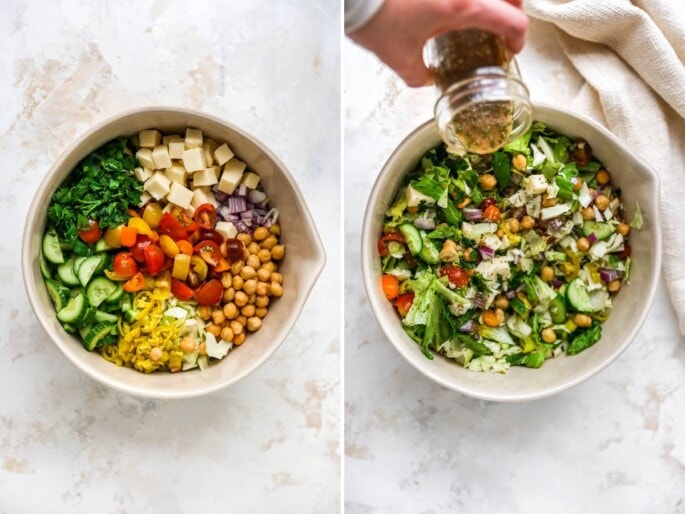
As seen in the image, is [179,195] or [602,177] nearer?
[179,195]

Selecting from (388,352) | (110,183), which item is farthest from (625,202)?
(110,183)

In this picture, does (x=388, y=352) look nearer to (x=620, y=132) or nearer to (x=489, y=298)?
(x=489, y=298)

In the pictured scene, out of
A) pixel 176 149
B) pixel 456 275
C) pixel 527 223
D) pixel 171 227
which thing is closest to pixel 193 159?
pixel 176 149

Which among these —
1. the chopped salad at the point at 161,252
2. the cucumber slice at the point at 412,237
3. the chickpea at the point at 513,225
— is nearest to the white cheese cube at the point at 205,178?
the chopped salad at the point at 161,252

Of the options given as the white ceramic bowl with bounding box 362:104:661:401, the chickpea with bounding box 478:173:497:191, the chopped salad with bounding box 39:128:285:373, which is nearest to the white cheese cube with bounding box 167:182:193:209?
the chopped salad with bounding box 39:128:285:373

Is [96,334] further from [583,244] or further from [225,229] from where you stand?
[583,244]

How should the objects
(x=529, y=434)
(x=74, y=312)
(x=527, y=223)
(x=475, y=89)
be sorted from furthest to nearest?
(x=529, y=434)
(x=527, y=223)
(x=74, y=312)
(x=475, y=89)
